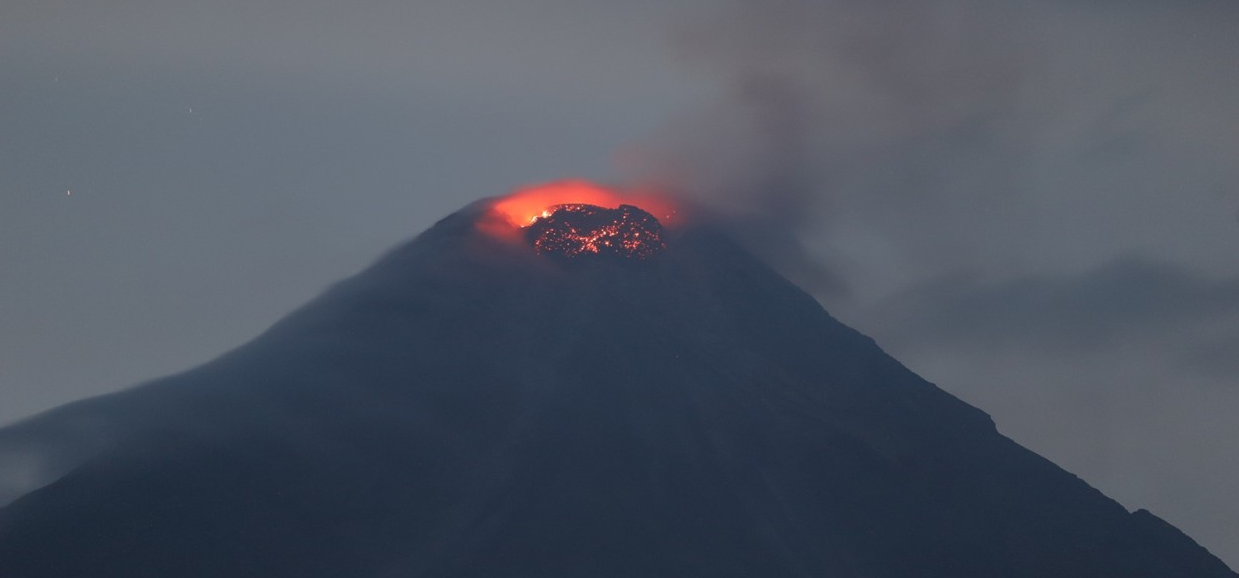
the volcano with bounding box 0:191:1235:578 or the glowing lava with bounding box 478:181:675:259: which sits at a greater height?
the glowing lava with bounding box 478:181:675:259

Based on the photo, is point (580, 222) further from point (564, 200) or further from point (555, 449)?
point (555, 449)

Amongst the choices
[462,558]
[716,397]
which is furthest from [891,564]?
[462,558]

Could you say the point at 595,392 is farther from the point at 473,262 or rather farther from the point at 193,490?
the point at 193,490

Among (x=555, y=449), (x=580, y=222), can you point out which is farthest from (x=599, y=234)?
(x=555, y=449)

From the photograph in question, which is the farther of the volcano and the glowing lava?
the glowing lava
